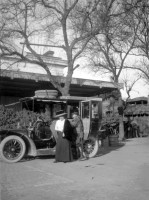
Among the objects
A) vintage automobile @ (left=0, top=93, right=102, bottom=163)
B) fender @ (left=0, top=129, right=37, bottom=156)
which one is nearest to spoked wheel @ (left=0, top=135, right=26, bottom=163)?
vintage automobile @ (left=0, top=93, right=102, bottom=163)

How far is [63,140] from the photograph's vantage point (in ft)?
35.9

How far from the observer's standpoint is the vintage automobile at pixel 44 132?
10656 mm

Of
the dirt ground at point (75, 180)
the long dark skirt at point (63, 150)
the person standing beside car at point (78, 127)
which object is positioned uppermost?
the person standing beside car at point (78, 127)

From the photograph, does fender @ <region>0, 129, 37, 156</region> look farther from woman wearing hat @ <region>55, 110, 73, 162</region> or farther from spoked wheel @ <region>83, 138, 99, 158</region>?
spoked wheel @ <region>83, 138, 99, 158</region>

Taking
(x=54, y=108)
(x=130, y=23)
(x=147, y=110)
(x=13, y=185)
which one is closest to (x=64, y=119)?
(x=54, y=108)

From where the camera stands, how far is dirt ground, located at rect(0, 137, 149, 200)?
19.9 ft

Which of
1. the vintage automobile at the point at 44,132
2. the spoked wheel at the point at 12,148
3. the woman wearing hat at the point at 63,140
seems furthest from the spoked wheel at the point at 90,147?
the spoked wheel at the point at 12,148

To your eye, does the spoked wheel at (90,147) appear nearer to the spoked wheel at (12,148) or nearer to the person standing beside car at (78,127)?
the person standing beside car at (78,127)

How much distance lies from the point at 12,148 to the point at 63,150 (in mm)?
1727

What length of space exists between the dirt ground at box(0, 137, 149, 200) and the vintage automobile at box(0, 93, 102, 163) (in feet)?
1.58

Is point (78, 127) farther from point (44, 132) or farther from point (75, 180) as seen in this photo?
point (75, 180)

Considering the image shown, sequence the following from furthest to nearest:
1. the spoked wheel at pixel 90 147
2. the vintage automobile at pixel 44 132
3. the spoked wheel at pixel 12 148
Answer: the spoked wheel at pixel 90 147
the vintage automobile at pixel 44 132
the spoked wheel at pixel 12 148

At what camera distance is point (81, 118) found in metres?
12.2

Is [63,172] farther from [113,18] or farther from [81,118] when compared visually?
[113,18]
